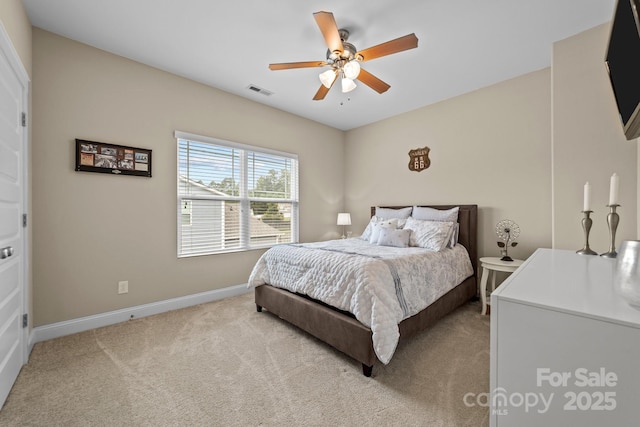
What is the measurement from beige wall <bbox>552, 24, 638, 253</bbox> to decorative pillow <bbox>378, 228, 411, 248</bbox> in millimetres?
1326

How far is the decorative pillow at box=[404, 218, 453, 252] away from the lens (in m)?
2.91

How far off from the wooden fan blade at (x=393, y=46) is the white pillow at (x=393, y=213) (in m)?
2.27

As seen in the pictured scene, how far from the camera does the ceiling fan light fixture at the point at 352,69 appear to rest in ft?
6.96

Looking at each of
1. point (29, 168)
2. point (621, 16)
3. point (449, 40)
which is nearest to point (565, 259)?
point (621, 16)

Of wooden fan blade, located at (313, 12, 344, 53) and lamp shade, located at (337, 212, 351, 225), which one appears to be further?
lamp shade, located at (337, 212, 351, 225)

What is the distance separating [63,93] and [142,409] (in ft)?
8.89

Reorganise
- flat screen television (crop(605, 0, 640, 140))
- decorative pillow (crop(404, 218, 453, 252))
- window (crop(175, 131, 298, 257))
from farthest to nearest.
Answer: window (crop(175, 131, 298, 257)), decorative pillow (crop(404, 218, 453, 252)), flat screen television (crop(605, 0, 640, 140))

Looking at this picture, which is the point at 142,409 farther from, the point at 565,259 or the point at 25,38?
the point at 25,38

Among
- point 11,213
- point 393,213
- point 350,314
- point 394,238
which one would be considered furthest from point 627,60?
point 11,213

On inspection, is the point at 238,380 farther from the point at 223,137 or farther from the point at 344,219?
the point at 344,219

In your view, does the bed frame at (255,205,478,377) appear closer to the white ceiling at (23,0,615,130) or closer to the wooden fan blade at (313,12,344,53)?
the white ceiling at (23,0,615,130)

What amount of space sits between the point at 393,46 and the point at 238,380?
8.51 ft

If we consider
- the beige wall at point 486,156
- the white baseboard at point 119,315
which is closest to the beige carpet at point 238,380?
the white baseboard at point 119,315

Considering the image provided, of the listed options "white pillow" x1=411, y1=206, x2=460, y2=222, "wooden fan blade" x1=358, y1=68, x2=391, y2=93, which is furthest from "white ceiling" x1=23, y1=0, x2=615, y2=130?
"white pillow" x1=411, y1=206, x2=460, y2=222
